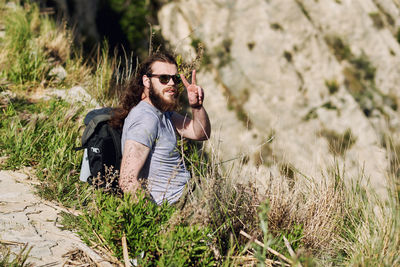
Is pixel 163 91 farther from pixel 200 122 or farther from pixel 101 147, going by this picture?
pixel 101 147

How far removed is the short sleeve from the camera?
263 centimetres

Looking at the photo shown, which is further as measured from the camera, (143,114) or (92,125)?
(92,125)

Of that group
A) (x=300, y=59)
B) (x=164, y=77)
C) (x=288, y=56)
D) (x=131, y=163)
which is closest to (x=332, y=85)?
(x=300, y=59)

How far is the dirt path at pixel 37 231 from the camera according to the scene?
7.25ft

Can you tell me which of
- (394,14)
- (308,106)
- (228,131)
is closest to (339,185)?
(228,131)

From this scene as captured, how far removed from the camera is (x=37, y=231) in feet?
8.03

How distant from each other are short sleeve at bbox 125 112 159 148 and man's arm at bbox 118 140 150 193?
41mm

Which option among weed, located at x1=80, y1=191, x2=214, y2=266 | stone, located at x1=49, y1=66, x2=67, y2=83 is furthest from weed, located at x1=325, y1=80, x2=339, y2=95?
weed, located at x1=80, y1=191, x2=214, y2=266

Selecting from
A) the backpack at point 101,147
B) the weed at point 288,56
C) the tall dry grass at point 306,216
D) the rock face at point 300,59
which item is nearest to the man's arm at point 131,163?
the backpack at point 101,147

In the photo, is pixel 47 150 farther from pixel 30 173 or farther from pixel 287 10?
pixel 287 10

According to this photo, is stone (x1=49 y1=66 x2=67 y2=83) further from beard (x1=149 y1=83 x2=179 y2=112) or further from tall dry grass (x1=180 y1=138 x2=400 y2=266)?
tall dry grass (x1=180 y1=138 x2=400 y2=266)

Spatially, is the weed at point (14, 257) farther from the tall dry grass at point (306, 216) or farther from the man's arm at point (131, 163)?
the tall dry grass at point (306, 216)

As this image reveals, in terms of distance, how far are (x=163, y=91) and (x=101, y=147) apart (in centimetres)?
62

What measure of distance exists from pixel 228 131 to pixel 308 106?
276cm
